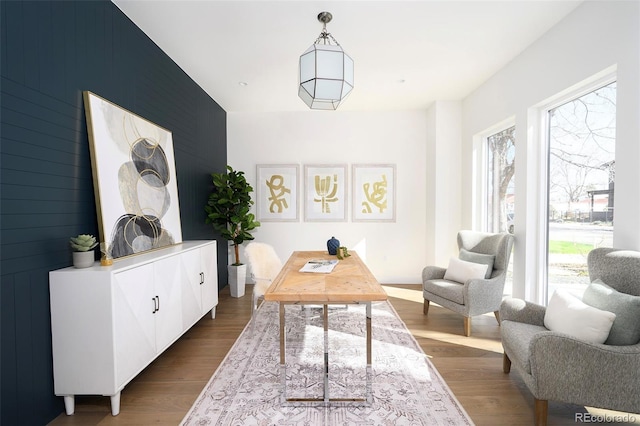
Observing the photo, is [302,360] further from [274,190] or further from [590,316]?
[274,190]

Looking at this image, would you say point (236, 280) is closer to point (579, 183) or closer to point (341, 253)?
point (341, 253)

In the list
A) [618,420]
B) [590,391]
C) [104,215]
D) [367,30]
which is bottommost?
[618,420]

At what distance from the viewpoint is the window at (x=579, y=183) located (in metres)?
2.34

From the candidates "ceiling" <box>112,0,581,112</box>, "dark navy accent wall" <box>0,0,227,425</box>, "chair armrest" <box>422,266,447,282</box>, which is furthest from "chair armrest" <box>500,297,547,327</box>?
"dark navy accent wall" <box>0,0,227,425</box>

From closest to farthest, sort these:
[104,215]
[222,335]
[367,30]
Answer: [104,215], [367,30], [222,335]

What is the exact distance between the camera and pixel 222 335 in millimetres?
3078

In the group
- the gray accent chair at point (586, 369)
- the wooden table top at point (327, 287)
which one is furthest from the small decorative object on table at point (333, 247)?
the gray accent chair at point (586, 369)

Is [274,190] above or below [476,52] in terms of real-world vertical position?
below

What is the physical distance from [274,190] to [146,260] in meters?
3.02

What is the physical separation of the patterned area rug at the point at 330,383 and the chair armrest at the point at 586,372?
0.54m

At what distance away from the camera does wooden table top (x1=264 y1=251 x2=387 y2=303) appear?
1.83m

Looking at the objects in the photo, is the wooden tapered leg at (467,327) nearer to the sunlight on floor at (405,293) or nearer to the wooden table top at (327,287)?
the sunlight on floor at (405,293)

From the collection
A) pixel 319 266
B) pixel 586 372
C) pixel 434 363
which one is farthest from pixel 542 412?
pixel 319 266

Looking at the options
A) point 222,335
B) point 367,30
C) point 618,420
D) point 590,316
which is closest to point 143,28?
point 367,30
